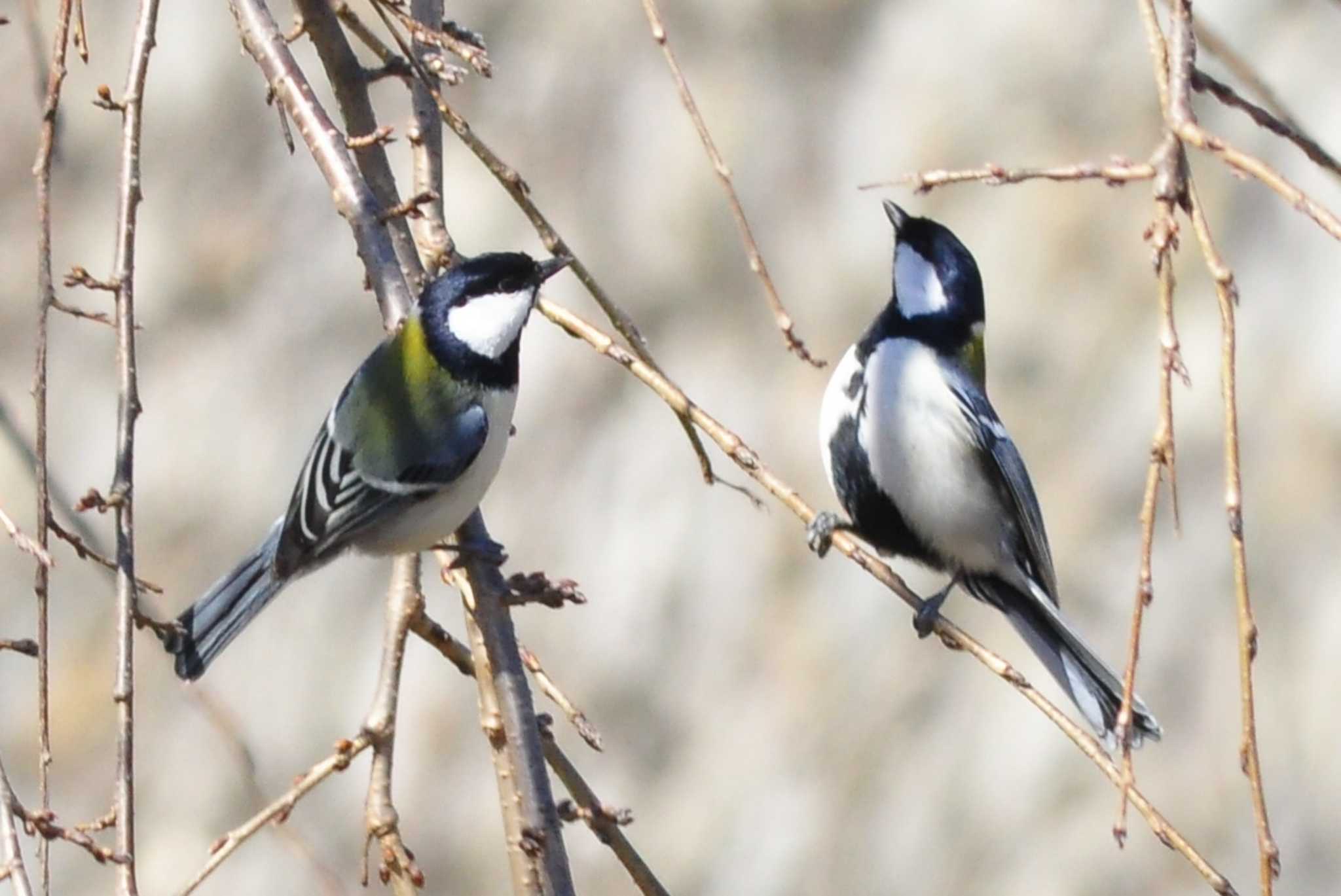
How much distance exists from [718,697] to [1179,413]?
124 centimetres

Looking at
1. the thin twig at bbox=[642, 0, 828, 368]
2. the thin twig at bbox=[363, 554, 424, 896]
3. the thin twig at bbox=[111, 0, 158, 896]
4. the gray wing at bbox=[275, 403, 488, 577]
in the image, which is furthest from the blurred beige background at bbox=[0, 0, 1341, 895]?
the thin twig at bbox=[111, 0, 158, 896]

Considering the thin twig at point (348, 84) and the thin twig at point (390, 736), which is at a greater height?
the thin twig at point (348, 84)

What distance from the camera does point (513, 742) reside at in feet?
5.02

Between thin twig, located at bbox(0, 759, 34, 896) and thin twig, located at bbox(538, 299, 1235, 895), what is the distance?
70 cm

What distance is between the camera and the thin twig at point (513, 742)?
1.48m

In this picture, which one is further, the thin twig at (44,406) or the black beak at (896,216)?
Result: the black beak at (896,216)

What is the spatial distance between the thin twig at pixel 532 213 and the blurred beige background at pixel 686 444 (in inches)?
72.9

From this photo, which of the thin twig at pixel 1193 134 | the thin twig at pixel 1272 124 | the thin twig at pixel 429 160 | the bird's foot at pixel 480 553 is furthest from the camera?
the thin twig at pixel 429 160

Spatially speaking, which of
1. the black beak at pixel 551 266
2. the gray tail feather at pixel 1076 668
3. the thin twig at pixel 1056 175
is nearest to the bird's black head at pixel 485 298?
the black beak at pixel 551 266

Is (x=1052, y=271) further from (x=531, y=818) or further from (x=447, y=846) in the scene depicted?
(x=531, y=818)

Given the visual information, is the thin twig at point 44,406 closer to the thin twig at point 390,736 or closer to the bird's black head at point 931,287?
the thin twig at point 390,736

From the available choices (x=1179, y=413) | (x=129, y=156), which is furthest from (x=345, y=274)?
(x=129, y=156)

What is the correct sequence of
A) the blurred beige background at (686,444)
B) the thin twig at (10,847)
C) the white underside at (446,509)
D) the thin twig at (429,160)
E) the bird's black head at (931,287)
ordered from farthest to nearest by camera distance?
the blurred beige background at (686,444)
the bird's black head at (931,287)
the white underside at (446,509)
the thin twig at (429,160)
the thin twig at (10,847)

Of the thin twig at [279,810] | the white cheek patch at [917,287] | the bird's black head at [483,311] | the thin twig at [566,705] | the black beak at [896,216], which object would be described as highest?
the black beak at [896,216]
